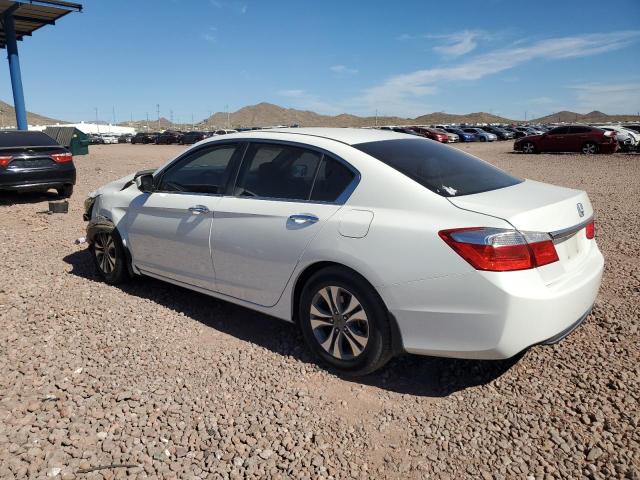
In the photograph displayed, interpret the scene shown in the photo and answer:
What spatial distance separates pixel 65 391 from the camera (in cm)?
325

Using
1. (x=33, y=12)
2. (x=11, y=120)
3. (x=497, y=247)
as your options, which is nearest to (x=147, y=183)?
(x=497, y=247)

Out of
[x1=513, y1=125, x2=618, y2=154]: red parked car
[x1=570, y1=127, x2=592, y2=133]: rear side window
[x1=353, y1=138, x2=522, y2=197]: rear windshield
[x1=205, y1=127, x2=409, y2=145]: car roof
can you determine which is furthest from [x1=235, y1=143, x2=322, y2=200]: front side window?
[x1=570, y1=127, x2=592, y2=133]: rear side window

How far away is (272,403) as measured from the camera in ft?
10.2

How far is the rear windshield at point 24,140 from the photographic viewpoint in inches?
385

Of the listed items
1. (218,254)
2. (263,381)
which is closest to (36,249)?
(218,254)

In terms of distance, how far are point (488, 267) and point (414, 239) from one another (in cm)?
43

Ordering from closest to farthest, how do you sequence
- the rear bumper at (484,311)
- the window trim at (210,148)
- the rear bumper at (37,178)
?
1. the rear bumper at (484,311)
2. the window trim at (210,148)
3. the rear bumper at (37,178)

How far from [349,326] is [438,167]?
126 cm

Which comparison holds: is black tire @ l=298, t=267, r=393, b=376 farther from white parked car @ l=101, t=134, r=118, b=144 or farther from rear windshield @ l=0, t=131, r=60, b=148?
white parked car @ l=101, t=134, r=118, b=144

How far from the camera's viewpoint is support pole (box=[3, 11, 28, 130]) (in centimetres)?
1988

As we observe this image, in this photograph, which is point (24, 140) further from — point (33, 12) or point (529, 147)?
point (529, 147)

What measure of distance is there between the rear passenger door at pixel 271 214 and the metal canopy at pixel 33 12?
19003 millimetres

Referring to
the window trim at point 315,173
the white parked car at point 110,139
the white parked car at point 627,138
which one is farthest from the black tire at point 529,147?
the white parked car at point 110,139

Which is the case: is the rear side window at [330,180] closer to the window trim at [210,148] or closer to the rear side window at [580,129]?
the window trim at [210,148]
